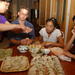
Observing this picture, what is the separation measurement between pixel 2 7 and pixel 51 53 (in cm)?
84

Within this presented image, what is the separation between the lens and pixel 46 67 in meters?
1.11

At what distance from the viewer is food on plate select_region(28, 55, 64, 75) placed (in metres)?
1.02

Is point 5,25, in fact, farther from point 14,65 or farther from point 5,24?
point 14,65

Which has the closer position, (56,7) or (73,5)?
(73,5)

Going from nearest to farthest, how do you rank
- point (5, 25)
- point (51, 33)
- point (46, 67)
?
point (46, 67) → point (5, 25) → point (51, 33)

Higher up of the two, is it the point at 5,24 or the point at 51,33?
the point at 5,24

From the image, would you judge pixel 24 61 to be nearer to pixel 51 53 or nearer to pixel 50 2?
pixel 51 53

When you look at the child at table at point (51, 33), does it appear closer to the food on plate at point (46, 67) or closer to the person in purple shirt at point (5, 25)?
the person in purple shirt at point (5, 25)

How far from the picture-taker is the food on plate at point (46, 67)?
3.35ft

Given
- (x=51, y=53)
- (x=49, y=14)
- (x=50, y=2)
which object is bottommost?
(x=51, y=53)

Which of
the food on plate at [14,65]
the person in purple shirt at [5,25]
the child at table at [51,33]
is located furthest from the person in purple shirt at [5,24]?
the child at table at [51,33]

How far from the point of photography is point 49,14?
4.32 meters

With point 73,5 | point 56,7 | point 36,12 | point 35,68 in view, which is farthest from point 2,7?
point 36,12

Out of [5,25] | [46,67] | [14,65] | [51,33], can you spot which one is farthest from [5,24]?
[51,33]
